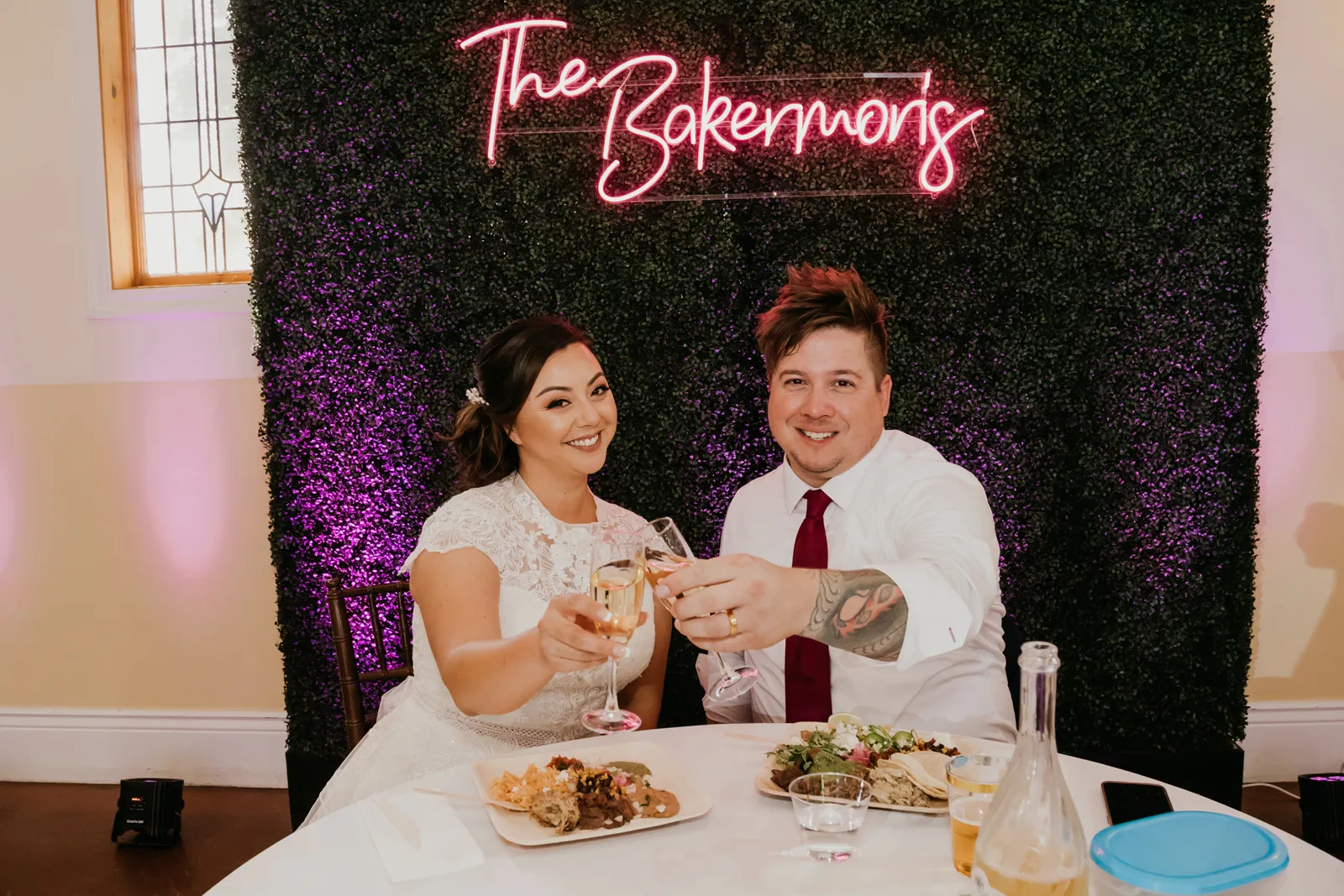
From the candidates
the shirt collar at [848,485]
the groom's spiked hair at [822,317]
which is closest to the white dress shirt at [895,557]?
the shirt collar at [848,485]

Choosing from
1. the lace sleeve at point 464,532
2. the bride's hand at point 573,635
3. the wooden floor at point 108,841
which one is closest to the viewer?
the bride's hand at point 573,635

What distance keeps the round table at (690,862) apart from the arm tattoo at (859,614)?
33 centimetres

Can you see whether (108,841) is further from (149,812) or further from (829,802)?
(829,802)

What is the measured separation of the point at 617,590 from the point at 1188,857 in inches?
33.1

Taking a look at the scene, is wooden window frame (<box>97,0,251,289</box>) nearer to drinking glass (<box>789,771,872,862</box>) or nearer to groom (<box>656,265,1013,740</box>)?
groom (<box>656,265,1013,740</box>)

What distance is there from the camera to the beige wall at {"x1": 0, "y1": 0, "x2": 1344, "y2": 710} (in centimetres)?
345

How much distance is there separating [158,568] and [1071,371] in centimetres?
343

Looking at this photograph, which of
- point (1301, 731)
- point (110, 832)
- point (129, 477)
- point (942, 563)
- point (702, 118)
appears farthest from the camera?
point (129, 477)

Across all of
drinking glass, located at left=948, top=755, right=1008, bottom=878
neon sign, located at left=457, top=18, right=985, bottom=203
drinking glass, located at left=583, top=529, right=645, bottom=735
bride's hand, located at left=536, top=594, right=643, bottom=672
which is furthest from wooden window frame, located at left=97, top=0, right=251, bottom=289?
drinking glass, located at left=948, top=755, right=1008, bottom=878

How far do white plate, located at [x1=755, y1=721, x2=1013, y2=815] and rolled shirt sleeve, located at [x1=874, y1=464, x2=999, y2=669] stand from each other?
17 cm

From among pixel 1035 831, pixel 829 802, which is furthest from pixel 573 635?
pixel 1035 831

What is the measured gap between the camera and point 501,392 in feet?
8.00

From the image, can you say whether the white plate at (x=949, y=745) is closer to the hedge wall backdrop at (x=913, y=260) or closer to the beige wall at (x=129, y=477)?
the hedge wall backdrop at (x=913, y=260)

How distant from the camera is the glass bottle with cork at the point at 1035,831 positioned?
987 millimetres
